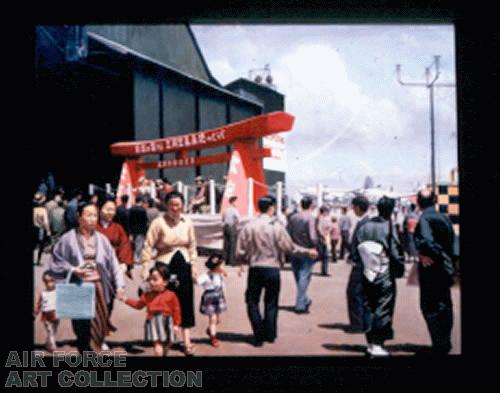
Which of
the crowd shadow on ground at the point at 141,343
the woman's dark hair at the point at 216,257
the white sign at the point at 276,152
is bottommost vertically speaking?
the crowd shadow on ground at the point at 141,343

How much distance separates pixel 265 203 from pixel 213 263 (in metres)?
0.82

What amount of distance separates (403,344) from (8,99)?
4.27 metres

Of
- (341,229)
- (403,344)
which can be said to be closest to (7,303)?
(341,229)

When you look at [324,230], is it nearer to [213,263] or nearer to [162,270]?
[213,263]

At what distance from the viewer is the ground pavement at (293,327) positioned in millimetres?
4797

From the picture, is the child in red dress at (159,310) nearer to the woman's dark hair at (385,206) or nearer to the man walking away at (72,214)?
the man walking away at (72,214)

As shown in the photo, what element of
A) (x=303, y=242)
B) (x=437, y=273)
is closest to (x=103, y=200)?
(x=303, y=242)

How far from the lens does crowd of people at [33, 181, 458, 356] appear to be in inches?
186

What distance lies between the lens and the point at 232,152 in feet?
18.4

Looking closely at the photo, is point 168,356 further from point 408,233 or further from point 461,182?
point 461,182

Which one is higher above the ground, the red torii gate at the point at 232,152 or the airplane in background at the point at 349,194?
the red torii gate at the point at 232,152

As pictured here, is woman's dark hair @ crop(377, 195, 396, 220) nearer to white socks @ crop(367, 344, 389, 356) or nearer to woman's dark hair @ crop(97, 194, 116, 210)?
white socks @ crop(367, 344, 389, 356)

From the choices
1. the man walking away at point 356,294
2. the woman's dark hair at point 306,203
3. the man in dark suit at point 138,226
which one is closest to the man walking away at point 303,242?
the woman's dark hair at point 306,203

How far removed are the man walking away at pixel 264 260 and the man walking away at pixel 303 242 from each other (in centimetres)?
13
